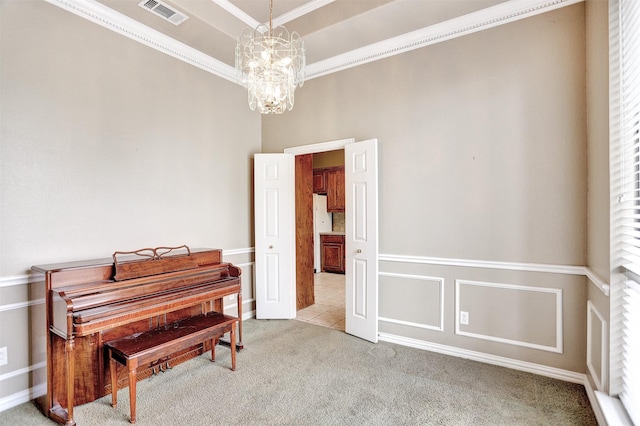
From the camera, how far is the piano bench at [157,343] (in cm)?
A: 213

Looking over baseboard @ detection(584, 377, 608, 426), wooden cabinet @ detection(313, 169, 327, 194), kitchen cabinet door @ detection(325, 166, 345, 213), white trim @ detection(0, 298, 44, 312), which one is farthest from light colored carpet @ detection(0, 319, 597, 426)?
wooden cabinet @ detection(313, 169, 327, 194)

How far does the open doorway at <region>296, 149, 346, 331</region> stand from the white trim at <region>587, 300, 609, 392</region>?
7.51 ft

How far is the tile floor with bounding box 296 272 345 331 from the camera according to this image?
159 inches

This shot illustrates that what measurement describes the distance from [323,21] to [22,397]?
409cm

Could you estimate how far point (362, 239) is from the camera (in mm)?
3473

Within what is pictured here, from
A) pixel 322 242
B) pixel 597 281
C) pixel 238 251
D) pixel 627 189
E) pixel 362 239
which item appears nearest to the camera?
pixel 627 189

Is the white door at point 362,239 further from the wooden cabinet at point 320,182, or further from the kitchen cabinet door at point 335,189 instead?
the wooden cabinet at point 320,182

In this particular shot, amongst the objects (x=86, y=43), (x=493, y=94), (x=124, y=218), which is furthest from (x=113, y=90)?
(x=493, y=94)

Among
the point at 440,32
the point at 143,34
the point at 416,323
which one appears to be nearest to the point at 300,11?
the point at 440,32

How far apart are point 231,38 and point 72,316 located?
9.57ft

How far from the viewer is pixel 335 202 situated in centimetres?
735

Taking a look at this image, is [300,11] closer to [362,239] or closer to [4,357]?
[362,239]

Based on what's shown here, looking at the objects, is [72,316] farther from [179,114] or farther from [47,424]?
[179,114]

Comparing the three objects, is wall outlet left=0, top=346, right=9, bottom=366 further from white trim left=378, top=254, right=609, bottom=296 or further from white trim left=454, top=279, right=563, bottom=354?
white trim left=454, top=279, right=563, bottom=354
